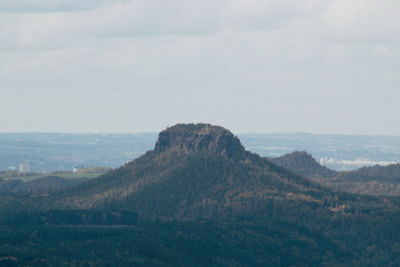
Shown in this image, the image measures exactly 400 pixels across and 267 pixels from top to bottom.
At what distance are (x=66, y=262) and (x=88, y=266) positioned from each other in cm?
369

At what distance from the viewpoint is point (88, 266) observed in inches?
7781

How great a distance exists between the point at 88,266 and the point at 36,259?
8.40m

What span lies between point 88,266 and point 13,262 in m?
11.7

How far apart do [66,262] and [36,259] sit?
4.76 meters

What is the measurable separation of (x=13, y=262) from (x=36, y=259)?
191 inches

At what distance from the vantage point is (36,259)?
198625 mm

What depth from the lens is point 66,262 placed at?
19850 cm

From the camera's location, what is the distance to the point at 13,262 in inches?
7672
